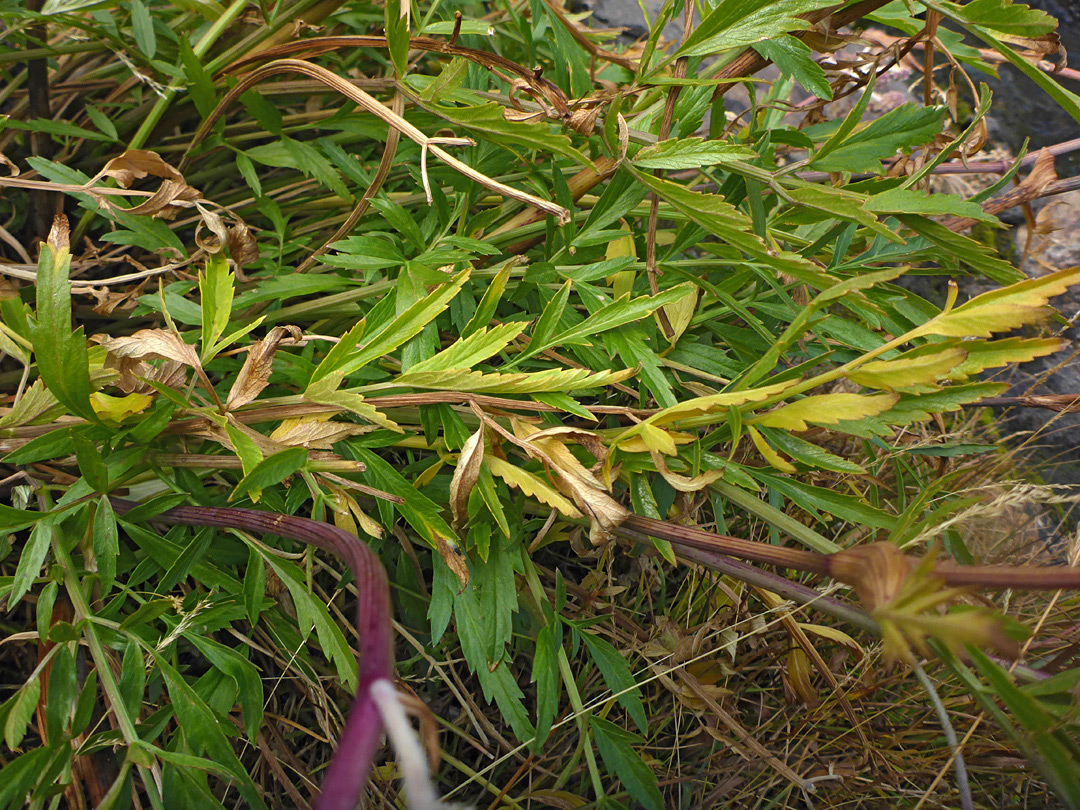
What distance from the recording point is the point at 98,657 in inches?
26.0

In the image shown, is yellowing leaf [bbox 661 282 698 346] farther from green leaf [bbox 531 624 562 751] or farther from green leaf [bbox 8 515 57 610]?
green leaf [bbox 8 515 57 610]

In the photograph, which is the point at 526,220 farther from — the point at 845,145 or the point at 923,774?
the point at 923,774

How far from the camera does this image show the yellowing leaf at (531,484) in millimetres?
599

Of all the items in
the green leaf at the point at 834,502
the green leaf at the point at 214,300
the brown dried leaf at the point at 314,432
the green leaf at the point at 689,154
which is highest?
the green leaf at the point at 689,154

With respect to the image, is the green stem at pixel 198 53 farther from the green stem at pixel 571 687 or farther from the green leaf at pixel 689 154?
the green stem at pixel 571 687

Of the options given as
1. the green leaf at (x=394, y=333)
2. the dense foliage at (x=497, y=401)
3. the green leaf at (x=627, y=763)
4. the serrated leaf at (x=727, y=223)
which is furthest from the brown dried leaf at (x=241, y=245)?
the green leaf at (x=627, y=763)

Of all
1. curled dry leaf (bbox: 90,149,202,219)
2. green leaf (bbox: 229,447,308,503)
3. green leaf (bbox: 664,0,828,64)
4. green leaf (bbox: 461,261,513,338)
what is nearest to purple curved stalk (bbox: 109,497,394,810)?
green leaf (bbox: 229,447,308,503)

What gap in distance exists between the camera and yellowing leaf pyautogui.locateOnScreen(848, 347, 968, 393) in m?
0.49

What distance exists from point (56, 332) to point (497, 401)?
1.22 feet

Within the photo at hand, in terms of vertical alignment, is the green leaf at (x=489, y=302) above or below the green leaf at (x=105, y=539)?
above

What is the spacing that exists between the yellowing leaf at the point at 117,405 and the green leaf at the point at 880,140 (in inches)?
27.6

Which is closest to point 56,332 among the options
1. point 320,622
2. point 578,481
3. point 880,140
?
point 320,622

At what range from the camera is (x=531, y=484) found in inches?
24.4

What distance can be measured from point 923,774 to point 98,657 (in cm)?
103
